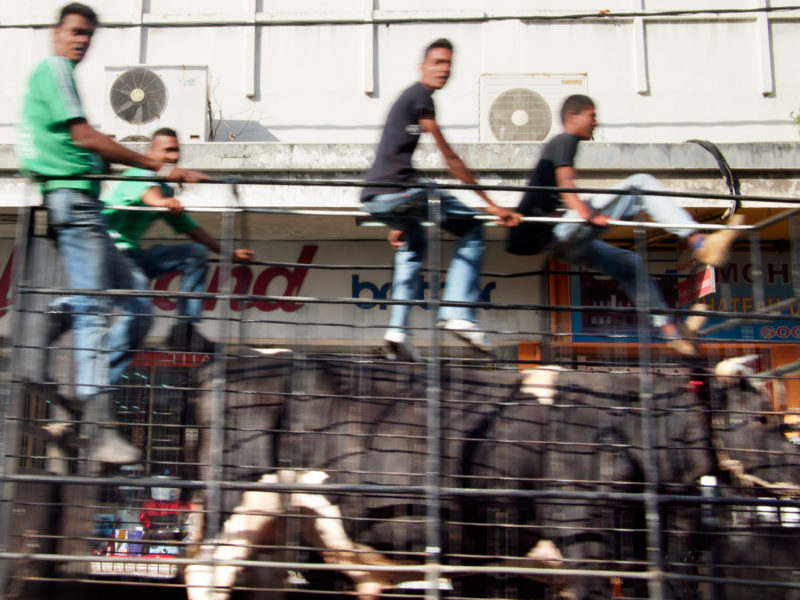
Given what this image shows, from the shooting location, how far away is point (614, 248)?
454 centimetres

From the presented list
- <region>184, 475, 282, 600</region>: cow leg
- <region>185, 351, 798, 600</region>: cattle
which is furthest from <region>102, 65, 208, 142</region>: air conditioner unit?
<region>184, 475, 282, 600</region>: cow leg

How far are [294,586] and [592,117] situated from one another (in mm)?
3044

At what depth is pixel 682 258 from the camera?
4.66 meters

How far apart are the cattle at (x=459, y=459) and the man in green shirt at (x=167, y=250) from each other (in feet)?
1.26

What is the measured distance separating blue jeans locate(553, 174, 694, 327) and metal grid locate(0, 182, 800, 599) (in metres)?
0.55

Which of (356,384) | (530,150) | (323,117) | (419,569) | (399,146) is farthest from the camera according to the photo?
(323,117)

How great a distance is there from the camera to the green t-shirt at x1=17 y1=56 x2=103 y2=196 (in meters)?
3.83

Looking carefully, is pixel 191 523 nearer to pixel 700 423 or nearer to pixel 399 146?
pixel 399 146

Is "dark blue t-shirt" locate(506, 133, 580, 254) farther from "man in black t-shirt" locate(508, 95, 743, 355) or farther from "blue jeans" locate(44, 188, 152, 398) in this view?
"blue jeans" locate(44, 188, 152, 398)

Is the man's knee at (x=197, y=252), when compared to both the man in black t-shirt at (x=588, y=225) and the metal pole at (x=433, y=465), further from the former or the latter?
the man in black t-shirt at (x=588, y=225)

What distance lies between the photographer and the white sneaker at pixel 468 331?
162 inches

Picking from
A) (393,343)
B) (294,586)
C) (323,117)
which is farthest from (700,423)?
(323,117)

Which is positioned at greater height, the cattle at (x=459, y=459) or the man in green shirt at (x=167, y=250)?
the man in green shirt at (x=167, y=250)

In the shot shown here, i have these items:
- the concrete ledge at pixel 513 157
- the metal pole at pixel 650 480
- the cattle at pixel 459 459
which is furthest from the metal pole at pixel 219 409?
the concrete ledge at pixel 513 157
